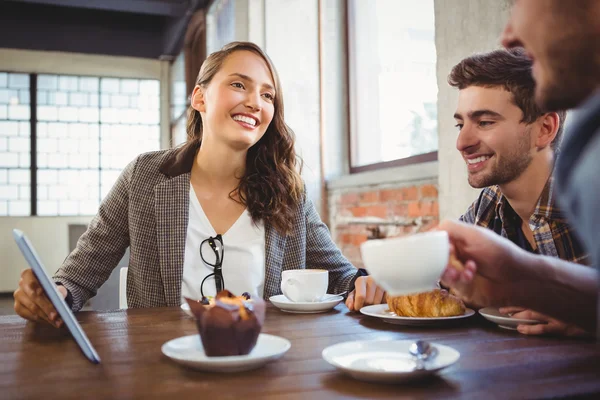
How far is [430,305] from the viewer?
111 centimetres

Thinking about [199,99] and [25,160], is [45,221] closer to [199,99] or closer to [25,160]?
[25,160]

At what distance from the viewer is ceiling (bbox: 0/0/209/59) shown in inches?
295

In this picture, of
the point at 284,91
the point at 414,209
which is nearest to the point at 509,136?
the point at 414,209

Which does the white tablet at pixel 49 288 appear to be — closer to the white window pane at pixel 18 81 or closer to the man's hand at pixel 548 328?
the man's hand at pixel 548 328

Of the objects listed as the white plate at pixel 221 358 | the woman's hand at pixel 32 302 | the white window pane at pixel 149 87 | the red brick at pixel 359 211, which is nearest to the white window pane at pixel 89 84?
the white window pane at pixel 149 87

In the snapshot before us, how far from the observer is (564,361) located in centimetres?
79

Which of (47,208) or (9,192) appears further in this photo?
(47,208)

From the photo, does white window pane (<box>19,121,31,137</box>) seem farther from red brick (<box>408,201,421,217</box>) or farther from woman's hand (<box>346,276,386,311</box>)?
woman's hand (<box>346,276,386,311</box>)

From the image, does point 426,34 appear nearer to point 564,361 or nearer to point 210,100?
point 210,100

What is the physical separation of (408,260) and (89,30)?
8.45m

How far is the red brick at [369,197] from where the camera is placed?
10.4ft

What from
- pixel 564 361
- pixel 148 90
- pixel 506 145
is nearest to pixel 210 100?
pixel 506 145

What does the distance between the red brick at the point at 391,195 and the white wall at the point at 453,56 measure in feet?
2.11

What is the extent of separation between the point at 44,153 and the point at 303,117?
575 cm
